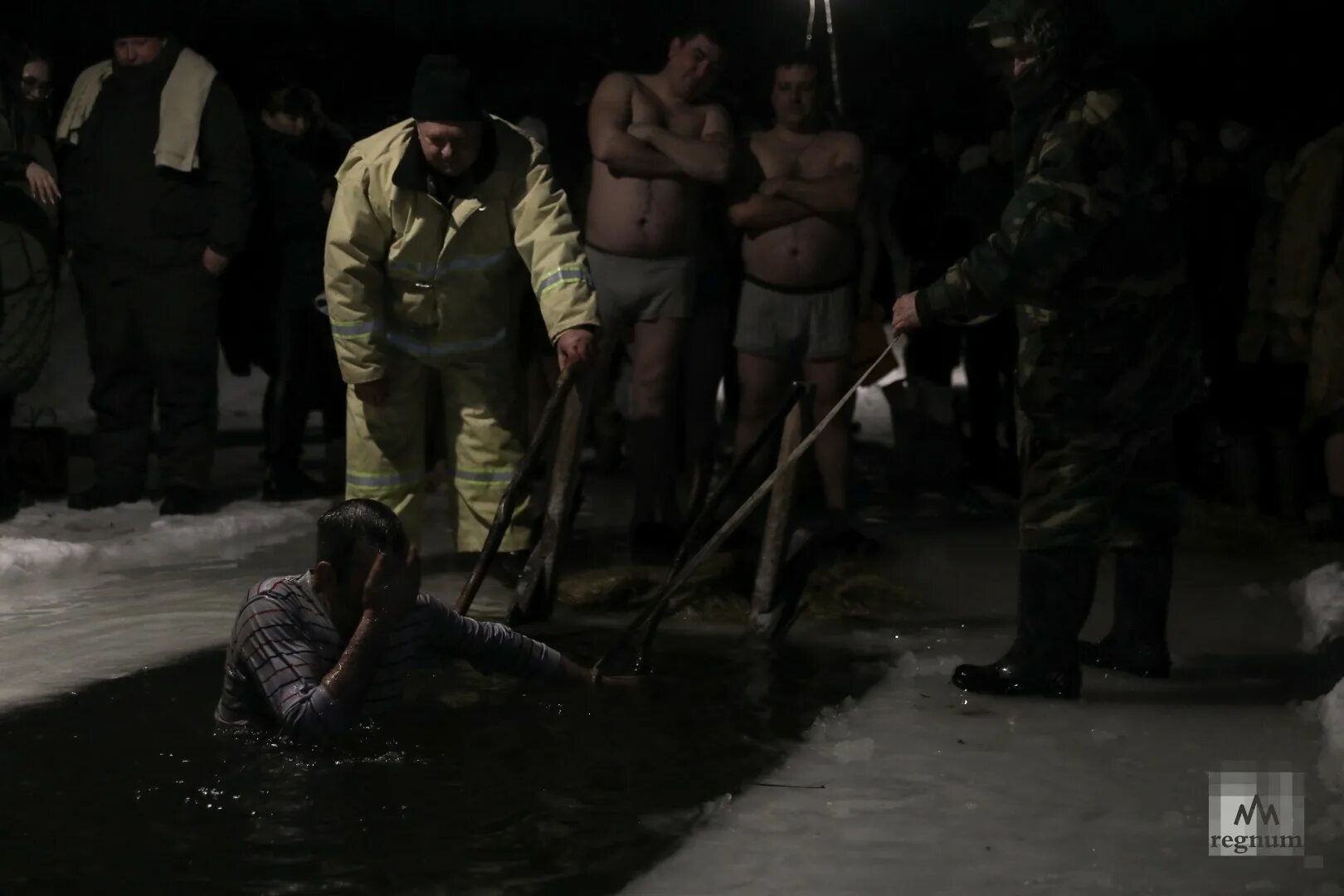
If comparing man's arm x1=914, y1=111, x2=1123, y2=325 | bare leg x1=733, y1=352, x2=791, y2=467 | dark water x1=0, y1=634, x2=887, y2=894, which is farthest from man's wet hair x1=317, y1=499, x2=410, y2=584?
bare leg x1=733, y1=352, x2=791, y2=467

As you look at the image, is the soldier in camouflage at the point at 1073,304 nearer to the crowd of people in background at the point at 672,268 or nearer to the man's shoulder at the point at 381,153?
the crowd of people in background at the point at 672,268

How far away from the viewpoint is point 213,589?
23.2ft

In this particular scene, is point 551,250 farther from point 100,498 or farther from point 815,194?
point 100,498

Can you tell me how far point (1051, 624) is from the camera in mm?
5453

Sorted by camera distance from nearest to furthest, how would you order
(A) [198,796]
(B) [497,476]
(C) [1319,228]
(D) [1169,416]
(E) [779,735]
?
1. (A) [198,796]
2. (E) [779,735]
3. (D) [1169,416]
4. (B) [497,476]
5. (C) [1319,228]

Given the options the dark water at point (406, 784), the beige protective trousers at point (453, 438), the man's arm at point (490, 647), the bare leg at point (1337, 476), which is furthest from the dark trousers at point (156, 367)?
the bare leg at point (1337, 476)

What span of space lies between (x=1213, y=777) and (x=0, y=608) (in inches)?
174

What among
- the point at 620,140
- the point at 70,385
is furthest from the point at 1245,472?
the point at 70,385

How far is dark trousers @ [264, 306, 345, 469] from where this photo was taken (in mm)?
9219

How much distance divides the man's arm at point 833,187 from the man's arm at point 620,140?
1.66ft

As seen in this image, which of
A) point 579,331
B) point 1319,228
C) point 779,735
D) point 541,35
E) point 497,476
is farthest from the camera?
point 541,35

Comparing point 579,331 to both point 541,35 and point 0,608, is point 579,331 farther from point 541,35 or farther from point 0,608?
point 541,35

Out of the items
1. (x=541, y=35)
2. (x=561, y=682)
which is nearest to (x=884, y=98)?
(x=541, y=35)

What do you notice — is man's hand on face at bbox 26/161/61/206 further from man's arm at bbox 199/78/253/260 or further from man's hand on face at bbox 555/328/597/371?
man's hand on face at bbox 555/328/597/371
